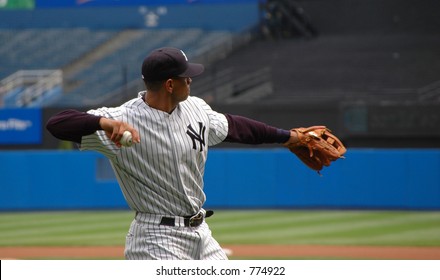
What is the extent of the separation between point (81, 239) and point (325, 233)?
378 centimetres

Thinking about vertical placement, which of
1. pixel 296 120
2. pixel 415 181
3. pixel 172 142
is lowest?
pixel 172 142

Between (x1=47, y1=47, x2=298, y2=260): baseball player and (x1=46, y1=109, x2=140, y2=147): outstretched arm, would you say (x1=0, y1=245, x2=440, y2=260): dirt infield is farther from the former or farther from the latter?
(x1=46, y1=109, x2=140, y2=147): outstretched arm

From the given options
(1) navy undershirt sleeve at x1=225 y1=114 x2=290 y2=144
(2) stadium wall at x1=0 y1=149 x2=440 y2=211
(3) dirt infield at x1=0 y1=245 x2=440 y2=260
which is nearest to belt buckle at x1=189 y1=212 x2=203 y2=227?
(1) navy undershirt sleeve at x1=225 y1=114 x2=290 y2=144

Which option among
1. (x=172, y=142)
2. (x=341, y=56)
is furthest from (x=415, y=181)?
(x=172, y=142)

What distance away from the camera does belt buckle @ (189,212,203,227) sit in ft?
15.1

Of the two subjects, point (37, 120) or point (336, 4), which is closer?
point (37, 120)

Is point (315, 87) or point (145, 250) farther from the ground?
point (315, 87)

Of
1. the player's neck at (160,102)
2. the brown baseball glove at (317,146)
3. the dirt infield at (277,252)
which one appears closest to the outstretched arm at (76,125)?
the player's neck at (160,102)

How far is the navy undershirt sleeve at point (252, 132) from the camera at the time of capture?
190 inches

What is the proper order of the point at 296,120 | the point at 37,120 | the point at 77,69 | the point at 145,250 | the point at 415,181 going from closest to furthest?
the point at 145,250
the point at 415,181
the point at 296,120
the point at 37,120
the point at 77,69

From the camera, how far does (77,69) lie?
27.4 meters

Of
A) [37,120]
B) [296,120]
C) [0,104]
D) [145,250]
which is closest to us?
[145,250]

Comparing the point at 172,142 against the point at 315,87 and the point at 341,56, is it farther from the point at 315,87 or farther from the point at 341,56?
the point at 341,56

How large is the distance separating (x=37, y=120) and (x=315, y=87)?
282 inches
